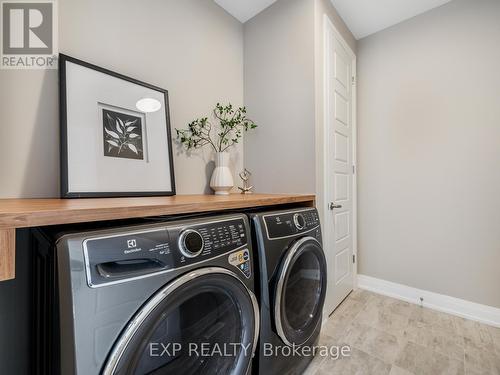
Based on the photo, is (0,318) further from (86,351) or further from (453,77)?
(453,77)

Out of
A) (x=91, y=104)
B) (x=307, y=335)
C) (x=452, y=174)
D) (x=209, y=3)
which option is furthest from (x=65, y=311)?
(x=452, y=174)

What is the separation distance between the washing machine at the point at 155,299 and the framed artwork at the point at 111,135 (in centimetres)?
55

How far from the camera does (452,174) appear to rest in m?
1.86

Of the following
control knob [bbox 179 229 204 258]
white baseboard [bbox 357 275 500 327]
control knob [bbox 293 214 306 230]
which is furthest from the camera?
white baseboard [bbox 357 275 500 327]

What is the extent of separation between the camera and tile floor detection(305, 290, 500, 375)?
130 cm

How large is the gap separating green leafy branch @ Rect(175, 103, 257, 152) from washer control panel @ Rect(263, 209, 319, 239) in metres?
0.84

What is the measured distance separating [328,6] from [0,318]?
8.50 ft

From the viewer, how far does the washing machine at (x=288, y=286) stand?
98cm

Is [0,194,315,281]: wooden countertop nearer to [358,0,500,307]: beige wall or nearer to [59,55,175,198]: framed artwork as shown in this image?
[59,55,175,198]: framed artwork

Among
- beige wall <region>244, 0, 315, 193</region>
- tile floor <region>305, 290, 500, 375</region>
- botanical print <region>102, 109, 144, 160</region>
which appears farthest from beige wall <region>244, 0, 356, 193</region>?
tile floor <region>305, 290, 500, 375</region>

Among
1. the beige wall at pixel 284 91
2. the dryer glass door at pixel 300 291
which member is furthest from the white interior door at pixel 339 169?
the dryer glass door at pixel 300 291

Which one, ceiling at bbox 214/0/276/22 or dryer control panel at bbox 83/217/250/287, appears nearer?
dryer control panel at bbox 83/217/250/287

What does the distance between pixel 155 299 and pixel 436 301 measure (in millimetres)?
2313

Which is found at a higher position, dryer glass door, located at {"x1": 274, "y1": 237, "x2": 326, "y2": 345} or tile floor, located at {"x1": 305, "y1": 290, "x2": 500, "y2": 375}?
dryer glass door, located at {"x1": 274, "y1": 237, "x2": 326, "y2": 345}
